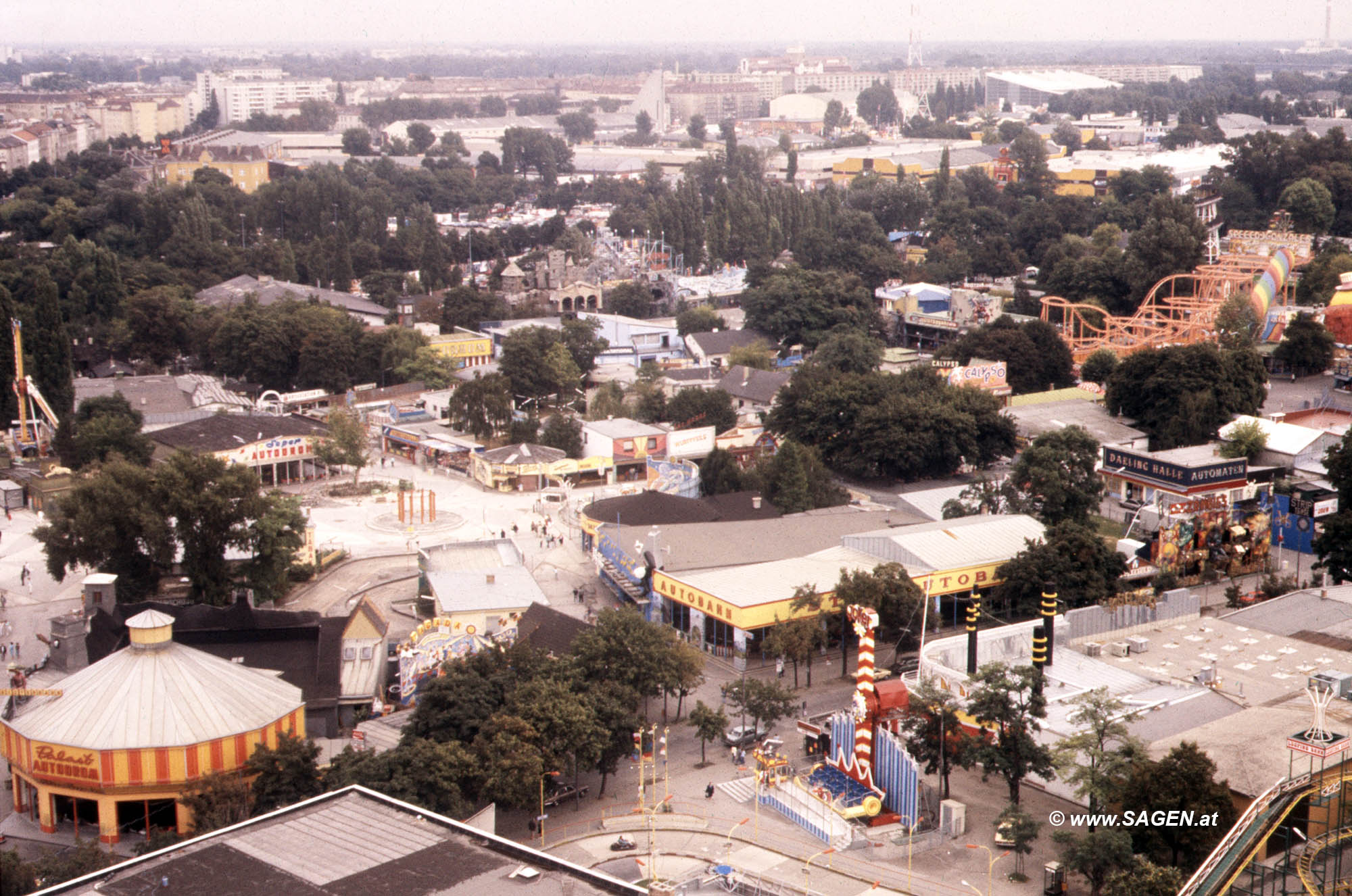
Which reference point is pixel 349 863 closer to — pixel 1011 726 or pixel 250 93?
pixel 1011 726

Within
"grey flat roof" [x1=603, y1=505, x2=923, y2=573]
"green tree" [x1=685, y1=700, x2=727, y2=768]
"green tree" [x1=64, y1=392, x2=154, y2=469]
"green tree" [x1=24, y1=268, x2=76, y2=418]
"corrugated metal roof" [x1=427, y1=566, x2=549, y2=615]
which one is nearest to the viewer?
"green tree" [x1=685, y1=700, x2=727, y2=768]

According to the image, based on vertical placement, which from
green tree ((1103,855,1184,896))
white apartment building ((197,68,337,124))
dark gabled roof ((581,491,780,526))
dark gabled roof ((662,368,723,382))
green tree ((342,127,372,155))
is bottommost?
dark gabled roof ((662,368,723,382))

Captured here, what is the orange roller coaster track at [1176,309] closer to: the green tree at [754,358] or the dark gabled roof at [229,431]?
the green tree at [754,358]

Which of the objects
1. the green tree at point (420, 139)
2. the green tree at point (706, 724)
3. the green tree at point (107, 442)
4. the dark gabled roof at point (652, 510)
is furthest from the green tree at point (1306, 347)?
the green tree at point (420, 139)

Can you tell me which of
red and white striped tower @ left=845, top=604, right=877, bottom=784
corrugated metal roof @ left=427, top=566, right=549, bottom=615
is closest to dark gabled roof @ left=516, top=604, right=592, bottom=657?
corrugated metal roof @ left=427, top=566, right=549, bottom=615

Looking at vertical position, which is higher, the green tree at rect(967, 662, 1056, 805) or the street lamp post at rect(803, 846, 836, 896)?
the green tree at rect(967, 662, 1056, 805)

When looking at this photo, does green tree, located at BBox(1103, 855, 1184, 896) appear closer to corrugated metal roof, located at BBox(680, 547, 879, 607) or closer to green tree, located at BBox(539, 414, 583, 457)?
corrugated metal roof, located at BBox(680, 547, 879, 607)

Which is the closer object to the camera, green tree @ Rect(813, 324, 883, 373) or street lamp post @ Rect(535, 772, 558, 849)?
street lamp post @ Rect(535, 772, 558, 849)
